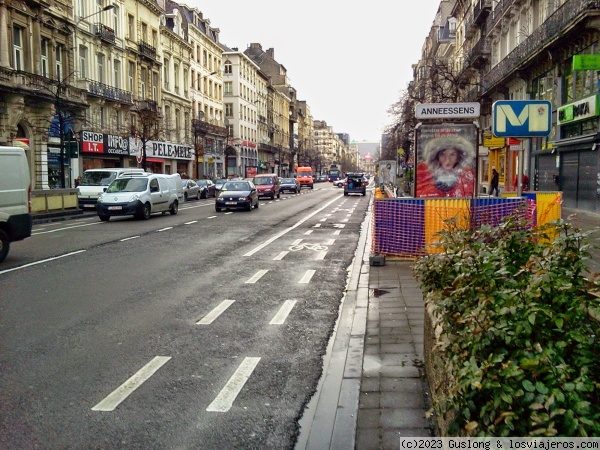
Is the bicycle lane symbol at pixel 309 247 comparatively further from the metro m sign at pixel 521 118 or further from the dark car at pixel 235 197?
the dark car at pixel 235 197

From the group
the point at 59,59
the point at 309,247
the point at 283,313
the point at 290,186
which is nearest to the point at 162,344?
the point at 283,313

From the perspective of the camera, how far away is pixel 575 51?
2445 cm

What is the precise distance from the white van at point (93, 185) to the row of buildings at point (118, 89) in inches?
82.6

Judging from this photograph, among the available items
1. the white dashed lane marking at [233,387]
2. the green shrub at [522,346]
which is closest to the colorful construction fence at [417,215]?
the white dashed lane marking at [233,387]

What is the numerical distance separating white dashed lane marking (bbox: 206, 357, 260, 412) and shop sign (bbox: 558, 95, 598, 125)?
19.0 m

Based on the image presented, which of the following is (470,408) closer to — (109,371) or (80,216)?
(109,371)

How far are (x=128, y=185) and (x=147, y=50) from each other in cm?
3172

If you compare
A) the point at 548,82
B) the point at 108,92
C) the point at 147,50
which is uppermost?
the point at 147,50

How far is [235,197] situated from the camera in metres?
28.1

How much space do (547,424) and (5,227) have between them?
1196 centimetres

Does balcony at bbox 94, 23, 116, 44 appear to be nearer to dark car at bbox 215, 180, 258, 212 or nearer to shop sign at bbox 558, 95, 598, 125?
dark car at bbox 215, 180, 258, 212

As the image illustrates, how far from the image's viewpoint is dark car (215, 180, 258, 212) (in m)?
28.1

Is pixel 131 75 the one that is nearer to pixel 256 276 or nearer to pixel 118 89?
pixel 118 89

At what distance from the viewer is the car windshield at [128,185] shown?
78.5 ft
